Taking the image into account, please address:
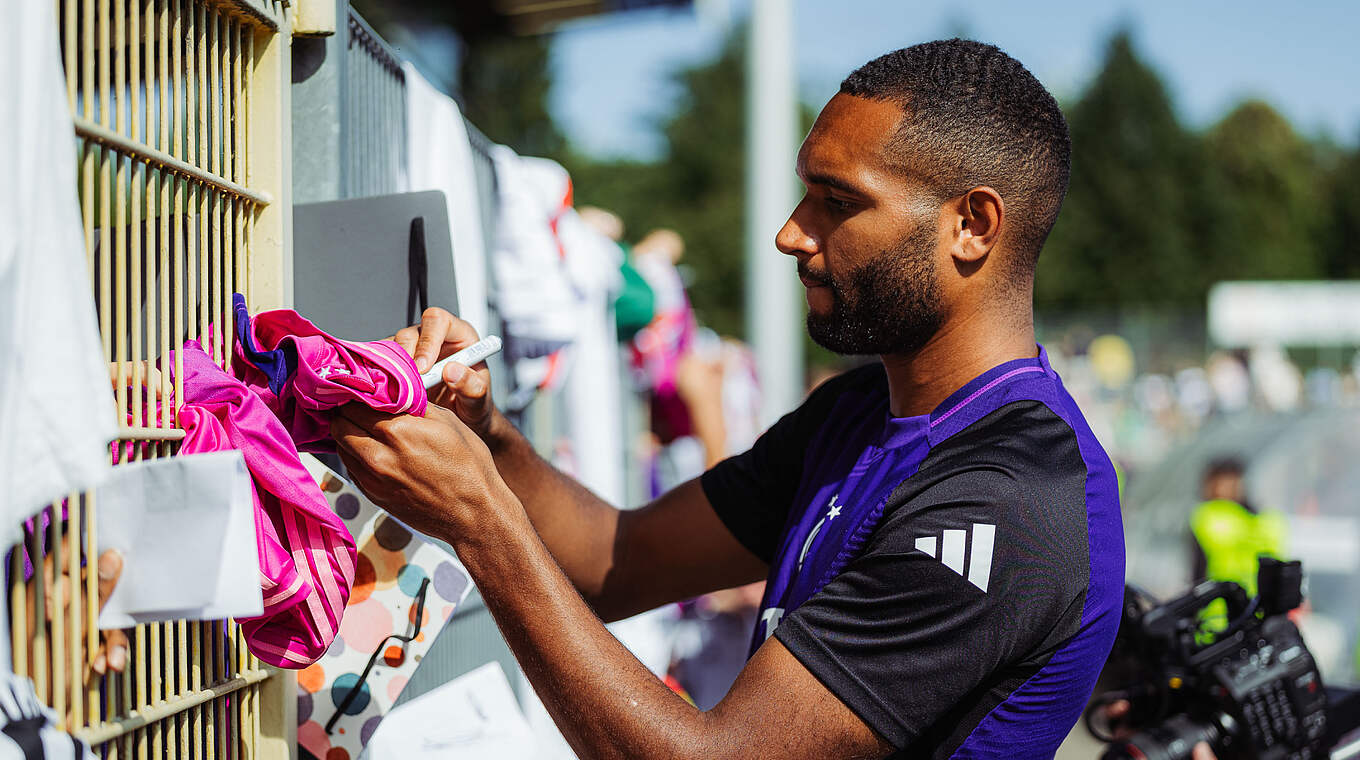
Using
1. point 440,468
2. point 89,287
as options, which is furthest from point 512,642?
point 89,287

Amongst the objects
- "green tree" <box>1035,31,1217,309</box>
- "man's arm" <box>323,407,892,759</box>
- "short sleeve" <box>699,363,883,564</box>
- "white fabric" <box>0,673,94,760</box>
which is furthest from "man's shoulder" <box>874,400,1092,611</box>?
"green tree" <box>1035,31,1217,309</box>

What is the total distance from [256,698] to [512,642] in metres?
0.36

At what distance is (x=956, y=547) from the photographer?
5.17 ft

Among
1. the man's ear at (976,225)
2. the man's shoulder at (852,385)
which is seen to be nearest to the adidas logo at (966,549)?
the man's ear at (976,225)

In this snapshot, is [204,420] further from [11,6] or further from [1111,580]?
[1111,580]

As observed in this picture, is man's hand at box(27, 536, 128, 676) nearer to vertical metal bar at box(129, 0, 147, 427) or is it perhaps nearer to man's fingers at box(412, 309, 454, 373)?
vertical metal bar at box(129, 0, 147, 427)

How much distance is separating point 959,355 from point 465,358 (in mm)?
764

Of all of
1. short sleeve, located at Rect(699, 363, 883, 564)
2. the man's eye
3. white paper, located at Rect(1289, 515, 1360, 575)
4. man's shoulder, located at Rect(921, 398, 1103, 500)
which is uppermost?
the man's eye

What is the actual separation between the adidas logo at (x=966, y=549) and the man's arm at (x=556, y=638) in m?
0.23

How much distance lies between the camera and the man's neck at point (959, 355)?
6.18 ft

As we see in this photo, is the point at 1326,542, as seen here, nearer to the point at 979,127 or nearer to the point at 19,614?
the point at 979,127

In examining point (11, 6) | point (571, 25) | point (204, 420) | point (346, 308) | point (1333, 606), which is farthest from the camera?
point (571, 25)

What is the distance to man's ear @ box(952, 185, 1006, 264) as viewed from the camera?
185 centimetres

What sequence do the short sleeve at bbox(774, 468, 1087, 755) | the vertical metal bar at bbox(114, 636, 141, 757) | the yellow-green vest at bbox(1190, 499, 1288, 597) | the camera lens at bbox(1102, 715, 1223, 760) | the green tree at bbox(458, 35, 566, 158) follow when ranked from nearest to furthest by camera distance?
the vertical metal bar at bbox(114, 636, 141, 757) → the short sleeve at bbox(774, 468, 1087, 755) → the camera lens at bbox(1102, 715, 1223, 760) → the yellow-green vest at bbox(1190, 499, 1288, 597) → the green tree at bbox(458, 35, 566, 158)
